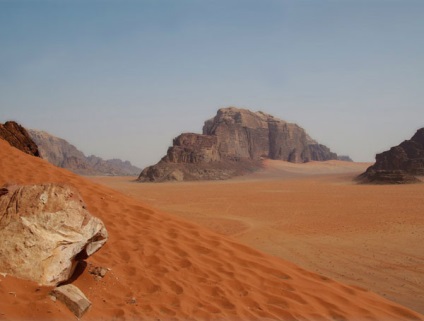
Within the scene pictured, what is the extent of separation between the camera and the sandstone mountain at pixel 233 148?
65.4 m

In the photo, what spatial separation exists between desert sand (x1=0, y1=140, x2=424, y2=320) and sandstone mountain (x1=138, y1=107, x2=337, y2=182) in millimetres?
54075

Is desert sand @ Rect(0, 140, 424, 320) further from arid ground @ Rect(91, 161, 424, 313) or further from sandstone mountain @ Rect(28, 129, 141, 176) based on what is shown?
sandstone mountain @ Rect(28, 129, 141, 176)

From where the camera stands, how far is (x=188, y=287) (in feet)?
15.8

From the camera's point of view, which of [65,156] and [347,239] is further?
[65,156]

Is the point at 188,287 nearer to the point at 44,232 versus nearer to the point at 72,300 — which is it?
the point at 72,300

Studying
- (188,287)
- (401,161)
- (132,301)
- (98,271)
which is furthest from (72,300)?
(401,161)

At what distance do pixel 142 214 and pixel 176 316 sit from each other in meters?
3.89

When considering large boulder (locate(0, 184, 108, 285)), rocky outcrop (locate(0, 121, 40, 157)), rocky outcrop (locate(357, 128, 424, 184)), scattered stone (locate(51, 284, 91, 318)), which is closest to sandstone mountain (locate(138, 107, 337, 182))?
rocky outcrop (locate(357, 128, 424, 184))

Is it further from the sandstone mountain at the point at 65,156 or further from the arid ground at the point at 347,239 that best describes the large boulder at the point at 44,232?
the sandstone mountain at the point at 65,156

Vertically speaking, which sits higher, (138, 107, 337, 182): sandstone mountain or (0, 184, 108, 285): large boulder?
(138, 107, 337, 182): sandstone mountain

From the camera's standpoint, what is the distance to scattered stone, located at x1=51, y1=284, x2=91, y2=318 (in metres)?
3.64

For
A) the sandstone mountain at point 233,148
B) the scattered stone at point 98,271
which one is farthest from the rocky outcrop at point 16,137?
the sandstone mountain at point 233,148

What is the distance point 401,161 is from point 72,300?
192 feet

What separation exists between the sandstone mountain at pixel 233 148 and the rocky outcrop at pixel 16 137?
A: 45.7m
